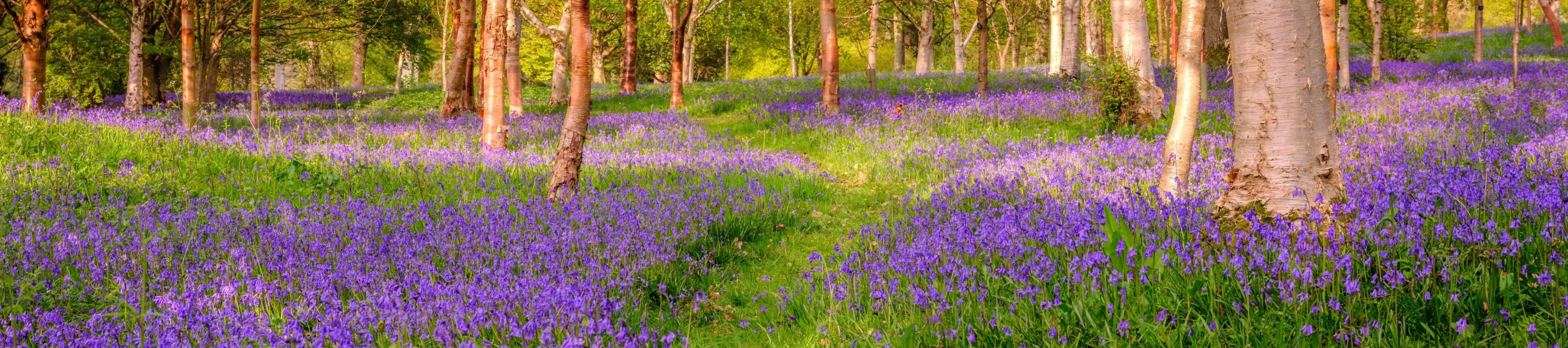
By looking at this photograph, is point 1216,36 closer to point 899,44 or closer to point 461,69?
point 461,69

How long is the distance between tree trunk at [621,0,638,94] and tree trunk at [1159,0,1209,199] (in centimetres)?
1164

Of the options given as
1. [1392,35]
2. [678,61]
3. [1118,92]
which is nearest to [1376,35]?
[1118,92]

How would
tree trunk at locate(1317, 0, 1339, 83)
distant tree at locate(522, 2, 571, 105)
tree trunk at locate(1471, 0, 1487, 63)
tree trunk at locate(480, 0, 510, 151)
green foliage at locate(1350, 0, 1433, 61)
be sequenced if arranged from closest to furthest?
tree trunk at locate(1317, 0, 1339, 83) < tree trunk at locate(480, 0, 510, 151) < distant tree at locate(522, 2, 571, 105) < tree trunk at locate(1471, 0, 1487, 63) < green foliage at locate(1350, 0, 1433, 61)

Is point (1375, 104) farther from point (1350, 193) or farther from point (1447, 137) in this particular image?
point (1350, 193)

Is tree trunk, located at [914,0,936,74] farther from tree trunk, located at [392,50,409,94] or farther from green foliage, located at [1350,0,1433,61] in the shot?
tree trunk, located at [392,50,409,94]

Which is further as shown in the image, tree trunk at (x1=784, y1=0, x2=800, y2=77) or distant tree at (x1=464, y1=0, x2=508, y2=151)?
tree trunk at (x1=784, y1=0, x2=800, y2=77)

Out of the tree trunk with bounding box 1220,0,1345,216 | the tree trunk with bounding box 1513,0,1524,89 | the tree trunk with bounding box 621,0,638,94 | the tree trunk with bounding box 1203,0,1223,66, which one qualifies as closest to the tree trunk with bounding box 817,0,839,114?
the tree trunk with bounding box 621,0,638,94

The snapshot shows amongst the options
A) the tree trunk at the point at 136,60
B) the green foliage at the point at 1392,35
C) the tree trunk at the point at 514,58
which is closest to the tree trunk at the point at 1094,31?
the green foliage at the point at 1392,35

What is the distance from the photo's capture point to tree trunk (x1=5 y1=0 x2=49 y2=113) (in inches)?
415

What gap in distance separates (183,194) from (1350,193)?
866 centimetres

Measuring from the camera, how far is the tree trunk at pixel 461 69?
14336mm

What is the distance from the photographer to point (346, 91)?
29891mm

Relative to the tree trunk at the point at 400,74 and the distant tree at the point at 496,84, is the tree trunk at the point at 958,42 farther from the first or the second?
the distant tree at the point at 496,84

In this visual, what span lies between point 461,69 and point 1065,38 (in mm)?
14131
